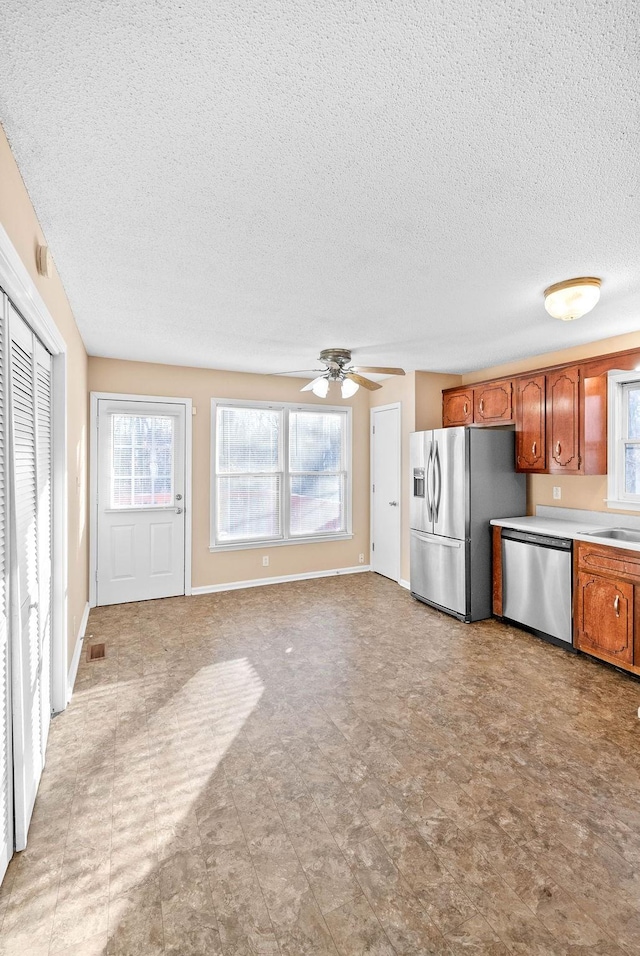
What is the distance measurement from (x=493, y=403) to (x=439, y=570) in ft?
5.71

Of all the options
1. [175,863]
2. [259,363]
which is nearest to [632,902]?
[175,863]

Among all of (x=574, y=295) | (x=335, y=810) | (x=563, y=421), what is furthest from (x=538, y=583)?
(x=335, y=810)

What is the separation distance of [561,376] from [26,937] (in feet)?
14.9

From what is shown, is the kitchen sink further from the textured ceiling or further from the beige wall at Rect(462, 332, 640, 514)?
the textured ceiling

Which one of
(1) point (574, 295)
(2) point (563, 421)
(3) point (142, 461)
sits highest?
(1) point (574, 295)

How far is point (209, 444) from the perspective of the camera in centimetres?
507

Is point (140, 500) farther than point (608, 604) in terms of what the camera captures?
Yes

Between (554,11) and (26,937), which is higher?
(554,11)

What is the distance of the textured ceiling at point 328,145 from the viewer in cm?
107

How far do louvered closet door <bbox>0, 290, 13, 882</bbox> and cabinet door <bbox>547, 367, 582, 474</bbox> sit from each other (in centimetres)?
394

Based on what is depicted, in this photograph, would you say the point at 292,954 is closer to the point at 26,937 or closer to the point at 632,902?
the point at 26,937

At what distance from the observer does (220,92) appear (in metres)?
1.26

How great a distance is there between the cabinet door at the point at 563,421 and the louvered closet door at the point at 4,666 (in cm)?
394

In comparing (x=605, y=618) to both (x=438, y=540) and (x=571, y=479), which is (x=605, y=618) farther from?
(x=438, y=540)
